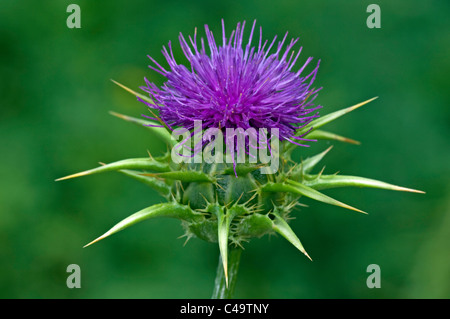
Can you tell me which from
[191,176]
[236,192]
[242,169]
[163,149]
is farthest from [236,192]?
[163,149]

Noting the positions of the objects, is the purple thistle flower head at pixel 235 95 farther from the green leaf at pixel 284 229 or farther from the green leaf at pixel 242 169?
the green leaf at pixel 284 229

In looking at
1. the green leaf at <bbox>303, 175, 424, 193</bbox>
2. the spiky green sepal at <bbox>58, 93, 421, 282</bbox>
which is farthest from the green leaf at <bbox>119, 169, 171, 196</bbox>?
the green leaf at <bbox>303, 175, 424, 193</bbox>

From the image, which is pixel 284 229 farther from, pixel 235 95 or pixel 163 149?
pixel 163 149

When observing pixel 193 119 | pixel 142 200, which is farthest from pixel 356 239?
pixel 193 119

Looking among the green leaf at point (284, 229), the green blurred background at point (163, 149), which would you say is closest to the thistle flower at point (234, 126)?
the green leaf at point (284, 229)

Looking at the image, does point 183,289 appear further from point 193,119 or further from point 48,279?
point 193,119

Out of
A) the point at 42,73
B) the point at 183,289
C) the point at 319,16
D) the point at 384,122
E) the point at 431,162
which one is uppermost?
the point at 319,16
